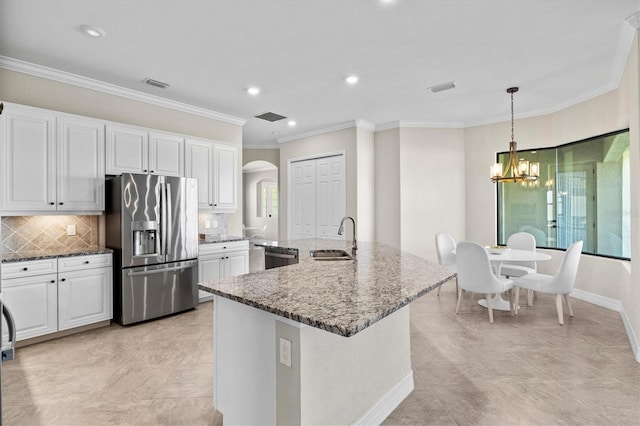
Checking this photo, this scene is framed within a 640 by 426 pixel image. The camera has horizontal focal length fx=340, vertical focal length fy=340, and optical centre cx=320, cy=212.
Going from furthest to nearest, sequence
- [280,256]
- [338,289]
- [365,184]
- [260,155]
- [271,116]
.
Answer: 1. [260,155]
2. [365,184]
3. [271,116]
4. [280,256]
5. [338,289]

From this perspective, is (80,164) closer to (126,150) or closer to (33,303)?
(126,150)

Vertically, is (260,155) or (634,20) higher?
(634,20)

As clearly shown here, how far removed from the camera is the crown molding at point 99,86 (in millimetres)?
3402

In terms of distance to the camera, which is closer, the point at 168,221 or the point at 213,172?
the point at 168,221

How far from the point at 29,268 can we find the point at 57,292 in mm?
343

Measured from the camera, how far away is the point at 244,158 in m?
7.85

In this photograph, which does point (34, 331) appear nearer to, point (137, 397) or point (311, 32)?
point (137, 397)

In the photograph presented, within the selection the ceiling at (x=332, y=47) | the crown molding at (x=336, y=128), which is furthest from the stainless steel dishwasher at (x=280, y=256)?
the crown molding at (x=336, y=128)

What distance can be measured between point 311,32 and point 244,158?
17.0 ft

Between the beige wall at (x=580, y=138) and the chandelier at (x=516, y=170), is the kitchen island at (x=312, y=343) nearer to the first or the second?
the beige wall at (x=580, y=138)

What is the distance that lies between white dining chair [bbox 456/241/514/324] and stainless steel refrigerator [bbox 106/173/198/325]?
325cm

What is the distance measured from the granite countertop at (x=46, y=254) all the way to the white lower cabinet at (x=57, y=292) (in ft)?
0.13

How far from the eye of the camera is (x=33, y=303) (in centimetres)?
319

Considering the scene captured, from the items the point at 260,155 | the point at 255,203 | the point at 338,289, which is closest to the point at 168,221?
the point at 338,289
